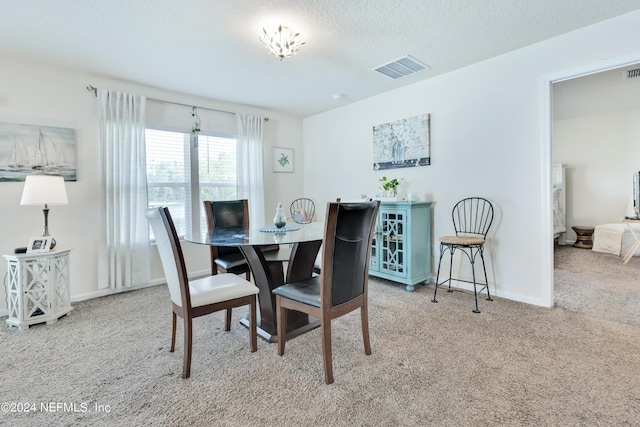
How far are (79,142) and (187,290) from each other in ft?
8.41

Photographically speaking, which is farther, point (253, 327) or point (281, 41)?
point (281, 41)

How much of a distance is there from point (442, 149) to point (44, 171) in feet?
13.6

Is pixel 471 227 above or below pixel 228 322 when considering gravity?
above

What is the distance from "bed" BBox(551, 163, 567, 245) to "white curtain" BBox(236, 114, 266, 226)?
5.25 metres

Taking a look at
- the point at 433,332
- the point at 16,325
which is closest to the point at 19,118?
the point at 16,325

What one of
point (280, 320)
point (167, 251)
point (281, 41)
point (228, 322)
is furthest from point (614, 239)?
point (167, 251)

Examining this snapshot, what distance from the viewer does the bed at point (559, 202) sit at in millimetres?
5422

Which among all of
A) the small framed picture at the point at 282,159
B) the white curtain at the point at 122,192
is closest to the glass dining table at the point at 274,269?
the white curtain at the point at 122,192

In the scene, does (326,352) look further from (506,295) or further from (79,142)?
(79,142)

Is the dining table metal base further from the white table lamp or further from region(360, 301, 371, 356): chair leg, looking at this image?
the white table lamp

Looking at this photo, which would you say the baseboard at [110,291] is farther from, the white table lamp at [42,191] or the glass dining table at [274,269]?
the glass dining table at [274,269]

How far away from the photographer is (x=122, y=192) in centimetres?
330

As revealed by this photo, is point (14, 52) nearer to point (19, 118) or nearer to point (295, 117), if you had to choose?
point (19, 118)

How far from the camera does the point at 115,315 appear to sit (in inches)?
106
